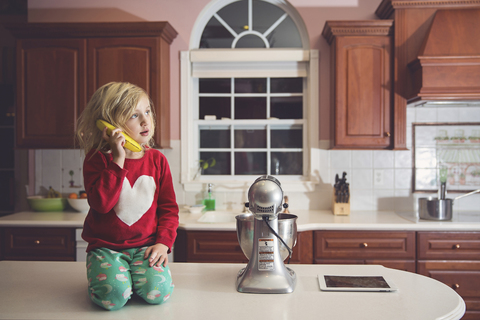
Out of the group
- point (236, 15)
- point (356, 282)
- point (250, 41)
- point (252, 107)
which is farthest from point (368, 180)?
point (356, 282)

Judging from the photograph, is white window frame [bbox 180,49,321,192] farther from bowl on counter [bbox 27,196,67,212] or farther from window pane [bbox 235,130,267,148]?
bowl on counter [bbox 27,196,67,212]

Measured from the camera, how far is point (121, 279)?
110 centimetres

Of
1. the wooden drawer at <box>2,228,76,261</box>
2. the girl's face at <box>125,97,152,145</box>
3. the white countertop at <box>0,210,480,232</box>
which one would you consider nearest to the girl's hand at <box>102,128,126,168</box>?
the girl's face at <box>125,97,152,145</box>

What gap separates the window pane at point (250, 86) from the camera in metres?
3.33

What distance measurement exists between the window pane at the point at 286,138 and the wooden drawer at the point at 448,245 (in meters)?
1.22

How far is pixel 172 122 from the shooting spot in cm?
325

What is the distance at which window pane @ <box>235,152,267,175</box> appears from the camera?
11.0 ft

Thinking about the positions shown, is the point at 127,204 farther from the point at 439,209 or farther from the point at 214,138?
the point at 439,209

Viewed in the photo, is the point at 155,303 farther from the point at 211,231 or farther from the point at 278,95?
the point at 278,95

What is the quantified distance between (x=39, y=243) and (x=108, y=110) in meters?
1.82

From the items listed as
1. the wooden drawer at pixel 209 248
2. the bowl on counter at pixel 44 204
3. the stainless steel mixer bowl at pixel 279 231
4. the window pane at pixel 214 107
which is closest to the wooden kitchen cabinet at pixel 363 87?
the window pane at pixel 214 107

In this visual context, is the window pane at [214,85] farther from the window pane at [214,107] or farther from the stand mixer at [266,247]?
the stand mixer at [266,247]

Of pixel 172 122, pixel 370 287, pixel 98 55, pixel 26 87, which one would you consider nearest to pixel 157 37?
pixel 98 55

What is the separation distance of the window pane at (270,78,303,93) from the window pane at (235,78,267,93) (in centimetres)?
8
